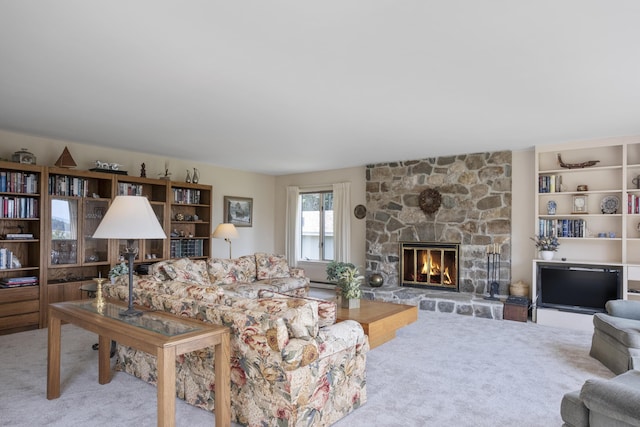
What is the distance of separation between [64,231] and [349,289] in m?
3.88

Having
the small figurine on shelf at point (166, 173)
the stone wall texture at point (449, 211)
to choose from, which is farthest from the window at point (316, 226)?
the small figurine on shelf at point (166, 173)

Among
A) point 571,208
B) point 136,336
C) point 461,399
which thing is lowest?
point 461,399

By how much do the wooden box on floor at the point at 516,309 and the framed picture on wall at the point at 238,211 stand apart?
5136 millimetres

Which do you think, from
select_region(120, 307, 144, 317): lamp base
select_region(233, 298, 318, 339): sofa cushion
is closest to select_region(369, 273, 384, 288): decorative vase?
select_region(233, 298, 318, 339): sofa cushion

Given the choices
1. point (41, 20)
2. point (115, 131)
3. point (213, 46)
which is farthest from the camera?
point (115, 131)

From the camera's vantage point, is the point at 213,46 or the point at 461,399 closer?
the point at 213,46

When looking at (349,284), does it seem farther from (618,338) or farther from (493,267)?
(493,267)

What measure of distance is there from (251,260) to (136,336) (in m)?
3.93

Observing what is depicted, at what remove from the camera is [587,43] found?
2506 mm

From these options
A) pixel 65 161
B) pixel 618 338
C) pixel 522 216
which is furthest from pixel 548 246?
pixel 65 161

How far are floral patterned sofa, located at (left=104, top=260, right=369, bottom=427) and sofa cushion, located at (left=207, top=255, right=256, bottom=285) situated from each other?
2.43 metres

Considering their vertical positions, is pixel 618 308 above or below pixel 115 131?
below

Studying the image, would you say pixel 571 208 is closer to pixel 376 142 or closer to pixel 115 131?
pixel 376 142

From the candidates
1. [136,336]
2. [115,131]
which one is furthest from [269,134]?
[136,336]
